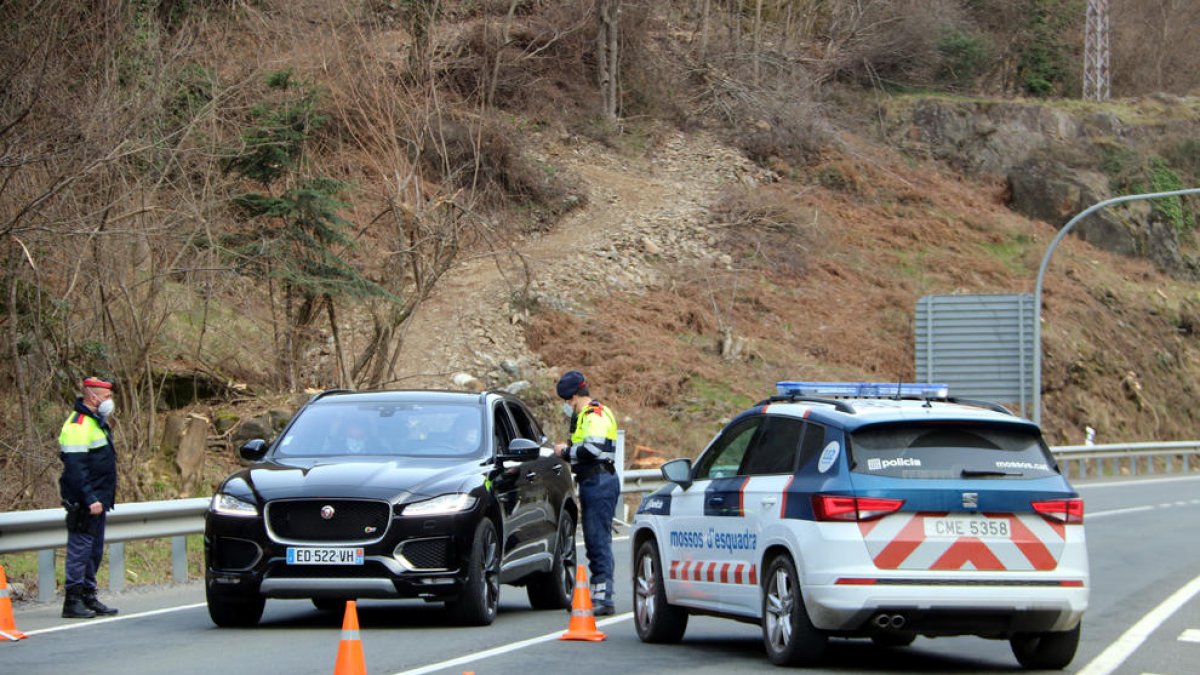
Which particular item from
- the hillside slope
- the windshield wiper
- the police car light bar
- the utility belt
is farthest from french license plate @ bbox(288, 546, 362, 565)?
the hillside slope

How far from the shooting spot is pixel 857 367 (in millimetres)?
40781

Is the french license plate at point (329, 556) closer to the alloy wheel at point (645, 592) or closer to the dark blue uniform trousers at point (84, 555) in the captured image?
the alloy wheel at point (645, 592)

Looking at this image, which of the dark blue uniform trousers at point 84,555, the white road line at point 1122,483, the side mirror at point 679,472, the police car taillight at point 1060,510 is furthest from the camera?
the white road line at point 1122,483

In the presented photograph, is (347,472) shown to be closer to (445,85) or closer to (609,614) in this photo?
(609,614)

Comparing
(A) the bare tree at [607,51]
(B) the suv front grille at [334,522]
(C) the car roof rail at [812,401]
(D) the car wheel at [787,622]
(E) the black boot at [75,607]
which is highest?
(A) the bare tree at [607,51]

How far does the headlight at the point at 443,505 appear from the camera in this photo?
1177 cm

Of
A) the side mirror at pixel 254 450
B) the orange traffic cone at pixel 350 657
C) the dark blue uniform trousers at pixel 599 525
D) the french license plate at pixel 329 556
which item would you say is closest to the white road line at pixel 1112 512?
the dark blue uniform trousers at pixel 599 525

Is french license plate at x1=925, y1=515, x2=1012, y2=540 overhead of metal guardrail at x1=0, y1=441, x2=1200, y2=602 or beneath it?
overhead

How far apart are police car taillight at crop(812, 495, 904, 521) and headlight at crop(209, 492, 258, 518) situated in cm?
443

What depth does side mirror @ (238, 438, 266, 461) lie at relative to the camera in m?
12.5

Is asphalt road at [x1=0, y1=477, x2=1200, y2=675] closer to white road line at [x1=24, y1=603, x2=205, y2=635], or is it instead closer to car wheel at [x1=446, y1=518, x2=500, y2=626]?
white road line at [x1=24, y1=603, x2=205, y2=635]

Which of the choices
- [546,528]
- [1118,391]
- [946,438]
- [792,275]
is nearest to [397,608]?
[546,528]

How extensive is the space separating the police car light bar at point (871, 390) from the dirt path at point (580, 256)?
16897mm

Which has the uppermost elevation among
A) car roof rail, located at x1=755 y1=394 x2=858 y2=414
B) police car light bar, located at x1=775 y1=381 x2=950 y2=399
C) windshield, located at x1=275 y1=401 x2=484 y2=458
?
police car light bar, located at x1=775 y1=381 x2=950 y2=399
